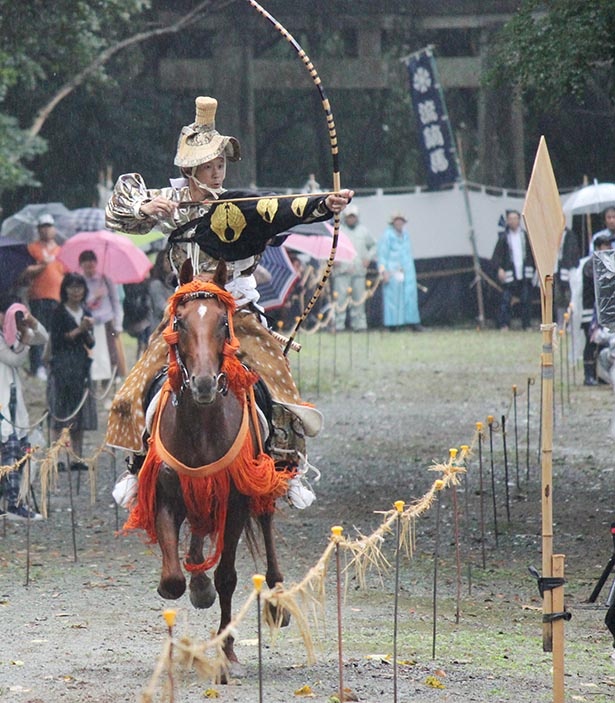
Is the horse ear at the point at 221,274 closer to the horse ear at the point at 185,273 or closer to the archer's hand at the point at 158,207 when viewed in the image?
the horse ear at the point at 185,273

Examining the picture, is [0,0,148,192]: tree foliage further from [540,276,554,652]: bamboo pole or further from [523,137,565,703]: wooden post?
[540,276,554,652]: bamboo pole

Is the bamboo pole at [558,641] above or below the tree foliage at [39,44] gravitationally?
below

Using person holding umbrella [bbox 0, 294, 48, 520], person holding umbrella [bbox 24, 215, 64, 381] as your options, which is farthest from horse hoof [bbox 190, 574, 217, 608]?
person holding umbrella [bbox 24, 215, 64, 381]

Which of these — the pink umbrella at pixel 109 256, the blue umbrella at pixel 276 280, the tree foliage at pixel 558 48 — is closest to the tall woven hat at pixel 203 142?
the tree foliage at pixel 558 48

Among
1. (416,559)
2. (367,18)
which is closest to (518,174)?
(367,18)

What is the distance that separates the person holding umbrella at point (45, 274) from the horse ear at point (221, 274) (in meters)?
9.69

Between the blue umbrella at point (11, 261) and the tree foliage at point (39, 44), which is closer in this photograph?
the blue umbrella at point (11, 261)

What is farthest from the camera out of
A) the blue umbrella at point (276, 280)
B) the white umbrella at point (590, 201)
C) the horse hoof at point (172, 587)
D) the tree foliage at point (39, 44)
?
the white umbrella at point (590, 201)

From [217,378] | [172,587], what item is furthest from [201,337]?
[172,587]

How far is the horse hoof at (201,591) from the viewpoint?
689cm

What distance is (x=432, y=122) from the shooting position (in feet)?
92.6

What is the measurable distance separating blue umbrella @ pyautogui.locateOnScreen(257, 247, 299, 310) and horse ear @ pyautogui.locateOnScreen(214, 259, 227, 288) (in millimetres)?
10290

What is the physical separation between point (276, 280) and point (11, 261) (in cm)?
402

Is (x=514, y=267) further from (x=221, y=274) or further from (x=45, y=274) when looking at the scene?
(x=221, y=274)
